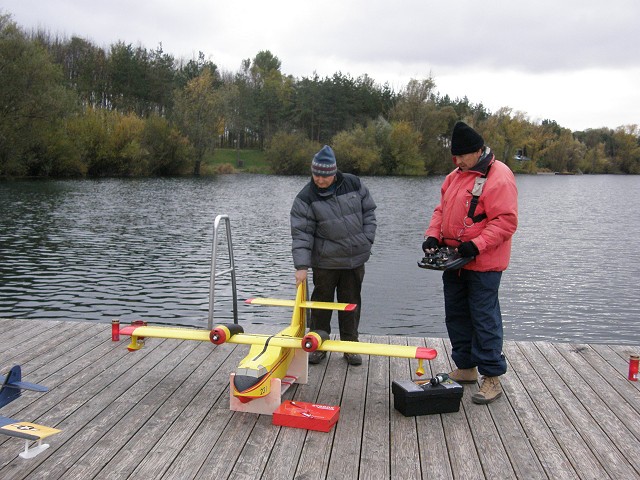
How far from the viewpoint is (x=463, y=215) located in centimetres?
525

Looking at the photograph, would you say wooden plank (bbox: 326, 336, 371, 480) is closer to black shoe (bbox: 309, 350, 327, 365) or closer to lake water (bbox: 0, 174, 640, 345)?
black shoe (bbox: 309, 350, 327, 365)

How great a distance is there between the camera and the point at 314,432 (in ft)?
15.0

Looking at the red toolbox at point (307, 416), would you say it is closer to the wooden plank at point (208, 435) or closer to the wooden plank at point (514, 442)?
the wooden plank at point (208, 435)

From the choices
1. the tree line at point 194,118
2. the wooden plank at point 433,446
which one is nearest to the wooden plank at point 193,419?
the wooden plank at point 433,446

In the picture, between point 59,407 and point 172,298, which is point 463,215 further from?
point 172,298

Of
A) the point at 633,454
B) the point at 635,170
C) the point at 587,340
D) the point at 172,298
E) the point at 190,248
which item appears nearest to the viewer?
the point at 633,454

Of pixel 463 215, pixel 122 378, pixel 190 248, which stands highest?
pixel 463 215

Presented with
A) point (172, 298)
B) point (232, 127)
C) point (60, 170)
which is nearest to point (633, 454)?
point (172, 298)

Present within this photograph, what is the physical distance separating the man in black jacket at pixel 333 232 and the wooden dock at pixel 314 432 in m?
0.68

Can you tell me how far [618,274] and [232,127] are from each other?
7460cm

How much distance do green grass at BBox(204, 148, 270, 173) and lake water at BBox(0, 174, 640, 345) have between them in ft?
130

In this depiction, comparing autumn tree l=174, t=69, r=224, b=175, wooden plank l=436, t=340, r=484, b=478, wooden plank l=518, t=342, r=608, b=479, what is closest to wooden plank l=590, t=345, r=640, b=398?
wooden plank l=518, t=342, r=608, b=479

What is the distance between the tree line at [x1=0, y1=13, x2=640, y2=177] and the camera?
150 ft

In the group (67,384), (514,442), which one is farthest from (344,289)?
(67,384)
